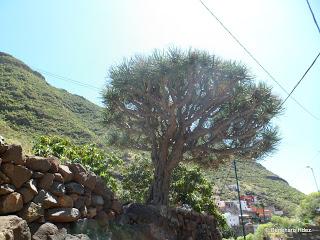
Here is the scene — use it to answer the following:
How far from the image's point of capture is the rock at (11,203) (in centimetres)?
495

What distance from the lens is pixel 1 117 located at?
1455 inches

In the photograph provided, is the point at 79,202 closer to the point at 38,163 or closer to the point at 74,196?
the point at 74,196

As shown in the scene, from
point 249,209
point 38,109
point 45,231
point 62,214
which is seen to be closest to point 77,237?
point 62,214

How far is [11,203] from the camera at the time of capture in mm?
5023

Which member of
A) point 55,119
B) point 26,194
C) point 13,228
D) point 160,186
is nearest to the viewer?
point 13,228

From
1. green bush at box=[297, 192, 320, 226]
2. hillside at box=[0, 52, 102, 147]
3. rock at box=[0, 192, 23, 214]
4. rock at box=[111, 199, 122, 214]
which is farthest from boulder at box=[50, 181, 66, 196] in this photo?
green bush at box=[297, 192, 320, 226]

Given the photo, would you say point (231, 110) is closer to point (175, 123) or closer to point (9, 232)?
point (175, 123)

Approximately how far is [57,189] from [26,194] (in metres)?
Result: 0.74

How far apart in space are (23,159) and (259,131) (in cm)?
778

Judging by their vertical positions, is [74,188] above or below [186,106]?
below

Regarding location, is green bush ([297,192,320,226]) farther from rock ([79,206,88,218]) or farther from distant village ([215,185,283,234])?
rock ([79,206,88,218])

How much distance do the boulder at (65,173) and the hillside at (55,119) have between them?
15.7 m

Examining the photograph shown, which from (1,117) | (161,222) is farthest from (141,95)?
(1,117)

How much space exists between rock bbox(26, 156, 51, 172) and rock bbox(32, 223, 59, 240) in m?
0.88
